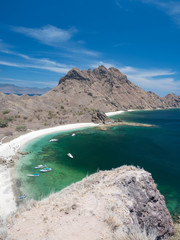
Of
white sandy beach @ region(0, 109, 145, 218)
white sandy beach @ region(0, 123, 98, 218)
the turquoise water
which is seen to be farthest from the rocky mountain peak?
the turquoise water

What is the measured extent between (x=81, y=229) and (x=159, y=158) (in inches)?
1515

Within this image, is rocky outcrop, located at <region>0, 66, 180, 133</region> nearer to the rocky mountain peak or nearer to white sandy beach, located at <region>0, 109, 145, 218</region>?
the rocky mountain peak

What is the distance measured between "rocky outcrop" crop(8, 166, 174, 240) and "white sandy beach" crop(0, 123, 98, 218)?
38.5 feet

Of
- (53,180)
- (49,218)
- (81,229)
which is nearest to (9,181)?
(53,180)

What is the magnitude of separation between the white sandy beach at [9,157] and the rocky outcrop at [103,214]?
11724mm

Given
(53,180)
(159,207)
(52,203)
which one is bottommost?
(53,180)

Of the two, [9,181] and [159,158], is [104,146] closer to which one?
[159,158]

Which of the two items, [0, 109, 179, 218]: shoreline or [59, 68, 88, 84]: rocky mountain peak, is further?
[59, 68, 88, 84]: rocky mountain peak

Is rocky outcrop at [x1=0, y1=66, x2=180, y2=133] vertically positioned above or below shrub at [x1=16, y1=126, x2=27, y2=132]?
above

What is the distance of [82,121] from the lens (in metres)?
88.9

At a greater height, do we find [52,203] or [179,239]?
[52,203]

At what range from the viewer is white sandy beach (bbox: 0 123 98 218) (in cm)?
2088

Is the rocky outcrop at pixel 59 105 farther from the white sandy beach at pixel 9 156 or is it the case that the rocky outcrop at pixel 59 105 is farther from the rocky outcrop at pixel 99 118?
the white sandy beach at pixel 9 156

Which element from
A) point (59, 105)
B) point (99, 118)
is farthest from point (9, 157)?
point (59, 105)
